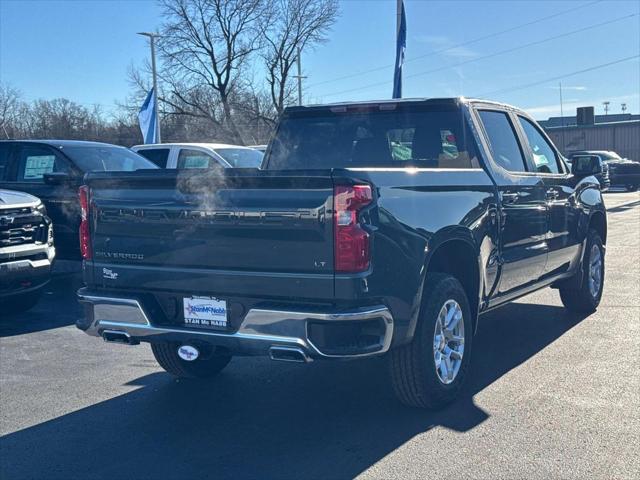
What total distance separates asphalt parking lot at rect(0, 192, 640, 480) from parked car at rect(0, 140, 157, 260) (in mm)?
2464

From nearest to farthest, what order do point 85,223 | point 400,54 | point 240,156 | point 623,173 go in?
point 85,223
point 240,156
point 400,54
point 623,173

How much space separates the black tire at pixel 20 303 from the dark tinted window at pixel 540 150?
16.9ft

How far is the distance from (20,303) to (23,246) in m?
1.01

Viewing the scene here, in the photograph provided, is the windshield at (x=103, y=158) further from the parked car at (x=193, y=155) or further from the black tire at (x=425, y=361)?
the black tire at (x=425, y=361)

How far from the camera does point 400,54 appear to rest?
17.8m

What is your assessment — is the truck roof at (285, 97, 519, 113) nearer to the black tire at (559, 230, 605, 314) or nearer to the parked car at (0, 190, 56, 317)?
the black tire at (559, 230, 605, 314)

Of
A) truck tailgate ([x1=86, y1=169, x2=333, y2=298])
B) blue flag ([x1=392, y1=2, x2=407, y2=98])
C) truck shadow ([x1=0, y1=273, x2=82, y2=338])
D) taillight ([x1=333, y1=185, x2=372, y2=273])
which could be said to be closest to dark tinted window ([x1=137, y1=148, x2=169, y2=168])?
truck shadow ([x1=0, y1=273, x2=82, y2=338])

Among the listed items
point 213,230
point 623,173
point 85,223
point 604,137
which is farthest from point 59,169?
point 604,137

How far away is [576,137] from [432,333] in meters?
51.4

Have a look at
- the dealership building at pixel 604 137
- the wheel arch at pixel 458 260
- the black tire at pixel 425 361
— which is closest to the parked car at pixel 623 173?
the dealership building at pixel 604 137

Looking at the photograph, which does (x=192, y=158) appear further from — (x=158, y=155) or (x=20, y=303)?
(x=20, y=303)

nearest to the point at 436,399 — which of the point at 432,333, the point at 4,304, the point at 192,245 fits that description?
the point at 432,333

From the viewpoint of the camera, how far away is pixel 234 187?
4277 millimetres

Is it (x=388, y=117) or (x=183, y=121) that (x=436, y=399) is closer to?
(x=388, y=117)
